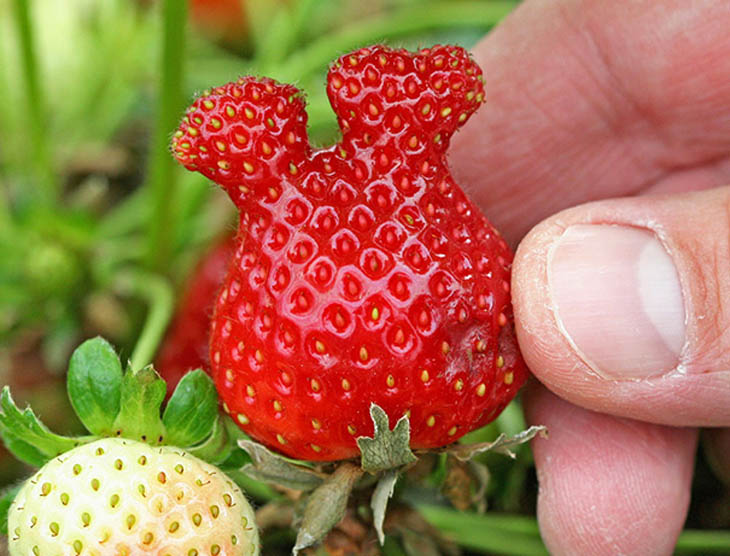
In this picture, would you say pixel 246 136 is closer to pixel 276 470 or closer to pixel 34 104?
pixel 276 470

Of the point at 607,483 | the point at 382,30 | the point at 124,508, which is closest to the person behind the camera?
the point at 124,508

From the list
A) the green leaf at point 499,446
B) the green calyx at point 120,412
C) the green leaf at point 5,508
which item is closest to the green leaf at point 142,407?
the green calyx at point 120,412

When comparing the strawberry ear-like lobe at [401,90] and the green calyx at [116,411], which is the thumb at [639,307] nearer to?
the strawberry ear-like lobe at [401,90]

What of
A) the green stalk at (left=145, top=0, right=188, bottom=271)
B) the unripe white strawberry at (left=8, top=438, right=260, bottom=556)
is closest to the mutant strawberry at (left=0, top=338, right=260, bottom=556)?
the unripe white strawberry at (left=8, top=438, right=260, bottom=556)

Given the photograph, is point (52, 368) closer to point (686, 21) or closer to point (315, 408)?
point (315, 408)

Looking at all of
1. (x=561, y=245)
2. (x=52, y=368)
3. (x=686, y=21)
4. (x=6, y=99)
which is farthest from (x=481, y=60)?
(x=6, y=99)

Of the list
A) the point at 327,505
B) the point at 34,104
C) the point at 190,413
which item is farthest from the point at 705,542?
the point at 34,104
